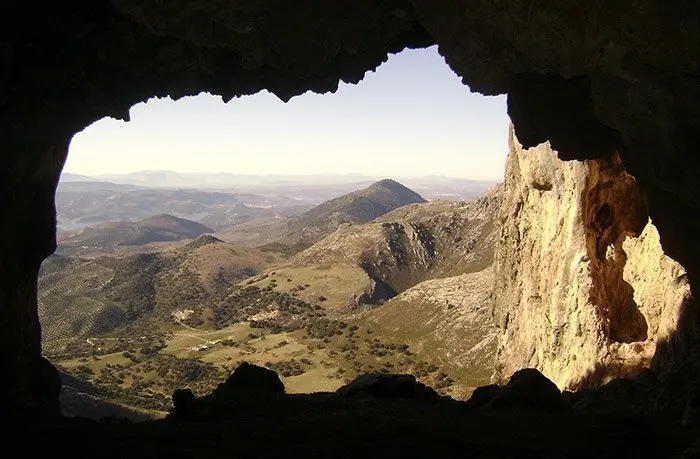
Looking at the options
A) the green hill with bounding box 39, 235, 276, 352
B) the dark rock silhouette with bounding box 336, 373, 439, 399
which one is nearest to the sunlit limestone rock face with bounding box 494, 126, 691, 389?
the dark rock silhouette with bounding box 336, 373, 439, 399

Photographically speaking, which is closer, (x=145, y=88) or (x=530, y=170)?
(x=145, y=88)

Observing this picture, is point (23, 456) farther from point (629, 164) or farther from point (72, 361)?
point (72, 361)

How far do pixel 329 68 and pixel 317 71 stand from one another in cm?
73

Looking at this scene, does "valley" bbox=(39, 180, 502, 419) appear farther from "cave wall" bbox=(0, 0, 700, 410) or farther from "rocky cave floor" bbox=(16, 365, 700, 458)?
"cave wall" bbox=(0, 0, 700, 410)

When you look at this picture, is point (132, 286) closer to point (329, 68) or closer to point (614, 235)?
point (329, 68)

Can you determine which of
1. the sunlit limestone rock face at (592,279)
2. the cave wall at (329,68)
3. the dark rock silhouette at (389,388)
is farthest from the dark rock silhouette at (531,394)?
the cave wall at (329,68)

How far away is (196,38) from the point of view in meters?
A: 13.4

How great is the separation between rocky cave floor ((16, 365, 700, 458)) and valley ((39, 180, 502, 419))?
3736 centimetres

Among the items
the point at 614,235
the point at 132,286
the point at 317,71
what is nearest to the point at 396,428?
the point at 317,71

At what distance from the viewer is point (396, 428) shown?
12727 mm

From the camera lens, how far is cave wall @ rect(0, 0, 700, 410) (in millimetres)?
9820

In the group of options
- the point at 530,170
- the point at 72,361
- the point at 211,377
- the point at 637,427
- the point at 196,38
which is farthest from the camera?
the point at 72,361

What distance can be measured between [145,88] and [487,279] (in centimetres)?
7651

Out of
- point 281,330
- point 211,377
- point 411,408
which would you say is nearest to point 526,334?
point 411,408
